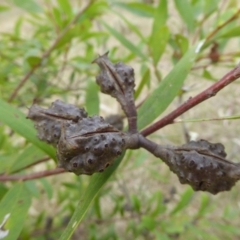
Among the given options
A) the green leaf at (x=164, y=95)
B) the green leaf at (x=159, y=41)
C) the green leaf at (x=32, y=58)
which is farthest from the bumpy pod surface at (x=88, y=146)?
the green leaf at (x=32, y=58)

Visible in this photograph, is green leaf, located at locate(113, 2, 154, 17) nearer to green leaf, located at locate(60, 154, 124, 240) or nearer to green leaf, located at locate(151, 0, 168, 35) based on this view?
green leaf, located at locate(151, 0, 168, 35)

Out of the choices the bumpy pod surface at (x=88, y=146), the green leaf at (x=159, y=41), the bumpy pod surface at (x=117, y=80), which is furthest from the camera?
the green leaf at (x=159, y=41)

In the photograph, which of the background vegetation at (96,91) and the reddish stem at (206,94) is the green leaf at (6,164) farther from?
the reddish stem at (206,94)

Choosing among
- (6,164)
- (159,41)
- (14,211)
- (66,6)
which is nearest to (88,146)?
(14,211)

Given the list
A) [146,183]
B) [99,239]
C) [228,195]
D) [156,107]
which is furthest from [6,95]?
[228,195]

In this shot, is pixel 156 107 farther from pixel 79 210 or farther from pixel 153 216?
pixel 153 216

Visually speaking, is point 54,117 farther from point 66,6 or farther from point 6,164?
point 66,6

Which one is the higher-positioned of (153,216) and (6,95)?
(6,95)
